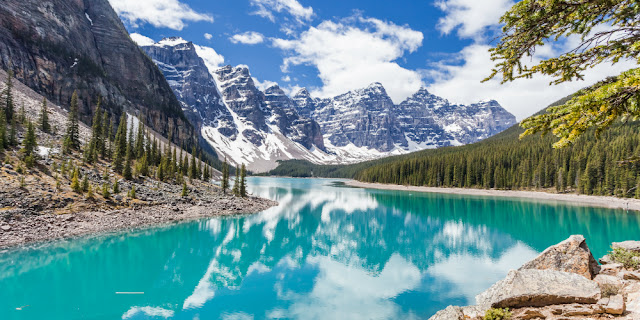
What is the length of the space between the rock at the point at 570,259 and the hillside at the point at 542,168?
5821 centimetres

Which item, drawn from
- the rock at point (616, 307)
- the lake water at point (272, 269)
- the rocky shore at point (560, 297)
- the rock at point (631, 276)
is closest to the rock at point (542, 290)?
the rocky shore at point (560, 297)

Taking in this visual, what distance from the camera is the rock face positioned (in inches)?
2992

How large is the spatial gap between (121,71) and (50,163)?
106724 mm

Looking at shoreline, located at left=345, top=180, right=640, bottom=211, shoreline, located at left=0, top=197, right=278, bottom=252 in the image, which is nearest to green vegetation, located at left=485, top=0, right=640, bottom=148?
shoreline, located at left=0, top=197, right=278, bottom=252

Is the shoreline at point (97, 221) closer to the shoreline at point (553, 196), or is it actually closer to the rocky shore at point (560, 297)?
the rocky shore at point (560, 297)

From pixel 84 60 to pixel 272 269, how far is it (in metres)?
111

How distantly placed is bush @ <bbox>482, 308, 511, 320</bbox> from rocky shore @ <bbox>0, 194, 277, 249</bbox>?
97.4ft

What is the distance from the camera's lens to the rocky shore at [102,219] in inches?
897

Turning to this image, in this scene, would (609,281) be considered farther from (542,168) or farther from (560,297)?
(542,168)

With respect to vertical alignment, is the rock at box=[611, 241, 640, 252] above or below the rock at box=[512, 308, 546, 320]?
above

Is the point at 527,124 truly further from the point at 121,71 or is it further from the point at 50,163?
the point at 121,71

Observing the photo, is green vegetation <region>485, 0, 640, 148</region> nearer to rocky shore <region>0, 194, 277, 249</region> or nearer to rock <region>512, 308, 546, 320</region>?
rock <region>512, 308, 546, 320</region>

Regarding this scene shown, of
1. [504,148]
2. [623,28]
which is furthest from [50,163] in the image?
[504,148]

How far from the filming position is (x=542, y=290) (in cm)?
750
